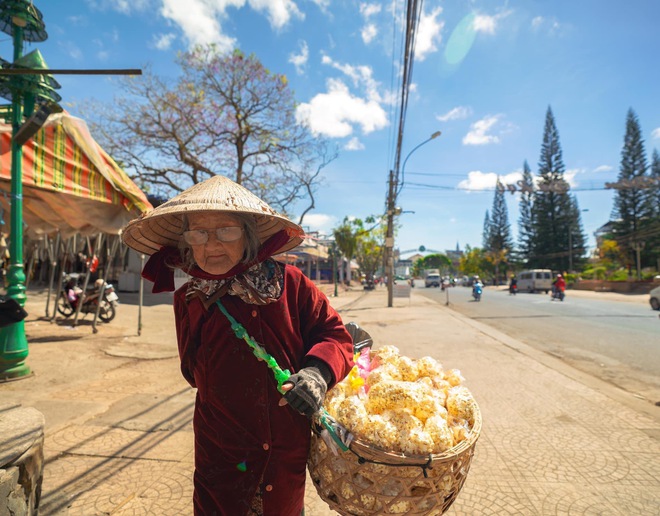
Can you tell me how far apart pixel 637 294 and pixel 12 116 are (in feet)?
105

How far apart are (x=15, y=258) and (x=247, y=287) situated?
4517 mm

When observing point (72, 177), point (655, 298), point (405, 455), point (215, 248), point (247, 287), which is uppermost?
point (72, 177)

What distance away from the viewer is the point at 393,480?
115 centimetres

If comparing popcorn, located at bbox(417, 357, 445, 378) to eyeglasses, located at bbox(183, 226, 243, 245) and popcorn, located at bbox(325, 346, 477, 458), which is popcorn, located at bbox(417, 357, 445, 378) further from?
eyeglasses, located at bbox(183, 226, 243, 245)

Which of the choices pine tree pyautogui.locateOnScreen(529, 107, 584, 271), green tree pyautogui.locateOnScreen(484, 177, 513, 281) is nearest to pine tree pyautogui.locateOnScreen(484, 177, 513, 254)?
green tree pyautogui.locateOnScreen(484, 177, 513, 281)

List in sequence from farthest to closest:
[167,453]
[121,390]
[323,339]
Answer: [121,390], [167,453], [323,339]

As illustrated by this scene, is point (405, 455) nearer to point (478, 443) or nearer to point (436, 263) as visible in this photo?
point (478, 443)

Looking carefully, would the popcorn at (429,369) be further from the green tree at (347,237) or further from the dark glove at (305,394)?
the green tree at (347,237)

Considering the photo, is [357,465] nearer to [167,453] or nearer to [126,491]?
[126,491]

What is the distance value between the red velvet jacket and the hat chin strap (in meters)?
0.14

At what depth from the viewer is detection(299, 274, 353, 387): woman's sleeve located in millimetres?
1352

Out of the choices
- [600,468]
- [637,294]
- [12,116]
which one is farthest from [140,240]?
[637,294]

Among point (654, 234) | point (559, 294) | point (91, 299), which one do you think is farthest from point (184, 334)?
point (654, 234)

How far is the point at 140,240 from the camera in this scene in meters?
1.68
